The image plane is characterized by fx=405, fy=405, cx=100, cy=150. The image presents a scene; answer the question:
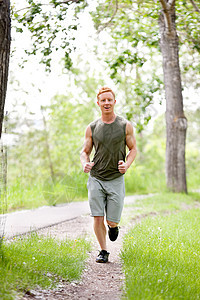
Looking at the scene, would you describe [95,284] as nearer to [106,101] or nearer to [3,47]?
[106,101]

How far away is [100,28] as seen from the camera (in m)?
10.7

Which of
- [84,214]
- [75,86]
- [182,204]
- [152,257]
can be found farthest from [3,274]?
[75,86]

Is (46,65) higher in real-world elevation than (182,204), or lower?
higher

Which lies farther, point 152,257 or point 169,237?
point 169,237

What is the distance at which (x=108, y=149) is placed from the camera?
4.68 meters

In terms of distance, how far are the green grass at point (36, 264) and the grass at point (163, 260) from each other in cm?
58

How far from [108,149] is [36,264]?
1572mm

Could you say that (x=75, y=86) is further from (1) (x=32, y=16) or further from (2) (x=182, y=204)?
(1) (x=32, y=16)

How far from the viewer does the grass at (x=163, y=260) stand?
3.45 meters

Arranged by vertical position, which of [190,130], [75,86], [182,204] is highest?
[75,86]

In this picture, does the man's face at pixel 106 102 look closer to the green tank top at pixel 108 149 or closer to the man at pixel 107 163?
the man at pixel 107 163

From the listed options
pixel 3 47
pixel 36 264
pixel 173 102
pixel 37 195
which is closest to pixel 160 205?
pixel 37 195

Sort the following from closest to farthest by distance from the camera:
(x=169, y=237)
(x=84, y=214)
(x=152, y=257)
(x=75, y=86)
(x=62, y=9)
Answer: (x=152, y=257)
(x=169, y=237)
(x=62, y=9)
(x=84, y=214)
(x=75, y=86)

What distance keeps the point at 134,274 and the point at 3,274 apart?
1.26 metres
